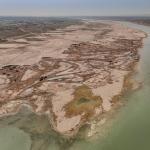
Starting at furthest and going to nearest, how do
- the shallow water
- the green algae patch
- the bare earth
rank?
1. the bare earth
2. the green algae patch
3. the shallow water

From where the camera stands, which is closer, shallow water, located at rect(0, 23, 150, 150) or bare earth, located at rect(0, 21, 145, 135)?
shallow water, located at rect(0, 23, 150, 150)

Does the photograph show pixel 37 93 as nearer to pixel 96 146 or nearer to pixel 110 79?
pixel 110 79

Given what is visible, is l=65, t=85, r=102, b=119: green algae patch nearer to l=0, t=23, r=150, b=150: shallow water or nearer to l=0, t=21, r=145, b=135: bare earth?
l=0, t=21, r=145, b=135: bare earth

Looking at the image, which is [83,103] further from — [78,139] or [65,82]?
[65,82]

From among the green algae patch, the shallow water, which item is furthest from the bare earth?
the shallow water

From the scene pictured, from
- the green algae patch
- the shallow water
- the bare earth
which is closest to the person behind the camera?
the shallow water

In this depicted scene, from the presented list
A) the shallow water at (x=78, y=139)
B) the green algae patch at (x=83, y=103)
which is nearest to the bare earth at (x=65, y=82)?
the green algae patch at (x=83, y=103)

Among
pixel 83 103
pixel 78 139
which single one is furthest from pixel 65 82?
pixel 78 139

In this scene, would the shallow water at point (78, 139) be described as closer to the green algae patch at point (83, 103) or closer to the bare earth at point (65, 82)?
the bare earth at point (65, 82)
